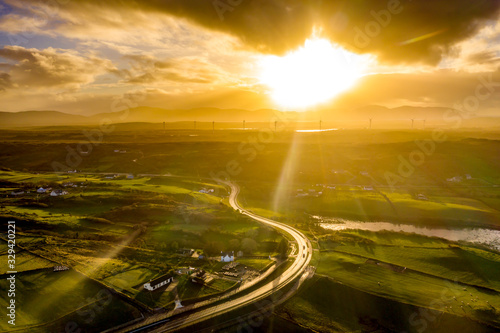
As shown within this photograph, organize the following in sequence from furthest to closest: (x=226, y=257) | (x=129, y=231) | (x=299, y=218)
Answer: (x=299, y=218) → (x=129, y=231) → (x=226, y=257)

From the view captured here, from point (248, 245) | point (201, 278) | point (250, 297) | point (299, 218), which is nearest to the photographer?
point (250, 297)

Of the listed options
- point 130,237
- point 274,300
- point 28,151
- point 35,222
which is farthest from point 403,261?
point 28,151

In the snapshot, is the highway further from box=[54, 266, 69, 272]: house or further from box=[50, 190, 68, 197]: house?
box=[50, 190, 68, 197]: house

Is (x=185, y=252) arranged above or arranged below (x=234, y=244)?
below

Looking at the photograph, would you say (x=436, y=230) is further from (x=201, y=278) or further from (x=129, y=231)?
(x=129, y=231)

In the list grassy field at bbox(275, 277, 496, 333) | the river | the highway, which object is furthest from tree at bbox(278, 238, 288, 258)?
the river

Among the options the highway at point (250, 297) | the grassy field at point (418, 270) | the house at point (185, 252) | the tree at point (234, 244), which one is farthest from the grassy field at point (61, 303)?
the grassy field at point (418, 270)

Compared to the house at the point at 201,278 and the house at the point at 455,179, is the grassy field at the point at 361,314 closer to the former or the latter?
the house at the point at 201,278

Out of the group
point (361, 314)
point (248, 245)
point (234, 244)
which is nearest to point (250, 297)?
point (361, 314)
